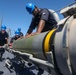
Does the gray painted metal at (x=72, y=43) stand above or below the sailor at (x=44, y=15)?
below

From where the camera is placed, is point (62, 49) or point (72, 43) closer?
point (72, 43)

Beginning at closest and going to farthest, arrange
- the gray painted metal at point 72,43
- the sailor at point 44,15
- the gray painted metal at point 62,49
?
the gray painted metal at point 72,43 → the gray painted metal at point 62,49 → the sailor at point 44,15

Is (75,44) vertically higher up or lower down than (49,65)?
higher up

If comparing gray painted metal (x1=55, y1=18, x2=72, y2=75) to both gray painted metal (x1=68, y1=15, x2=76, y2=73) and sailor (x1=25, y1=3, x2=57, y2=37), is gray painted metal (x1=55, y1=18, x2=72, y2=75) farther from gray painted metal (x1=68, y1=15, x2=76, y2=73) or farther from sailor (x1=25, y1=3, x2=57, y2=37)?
sailor (x1=25, y1=3, x2=57, y2=37)

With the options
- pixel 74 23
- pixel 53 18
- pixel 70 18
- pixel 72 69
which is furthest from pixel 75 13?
pixel 53 18

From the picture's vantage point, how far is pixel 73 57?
65.5 inches

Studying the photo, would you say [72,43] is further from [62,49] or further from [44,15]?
[44,15]

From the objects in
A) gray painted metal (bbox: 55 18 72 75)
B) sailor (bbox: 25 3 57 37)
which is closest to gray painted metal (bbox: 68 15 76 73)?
gray painted metal (bbox: 55 18 72 75)

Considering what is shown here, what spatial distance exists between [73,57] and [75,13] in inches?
21.7

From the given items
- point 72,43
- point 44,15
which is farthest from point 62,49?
point 44,15

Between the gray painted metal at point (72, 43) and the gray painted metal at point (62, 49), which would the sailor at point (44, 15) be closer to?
the gray painted metal at point (62, 49)

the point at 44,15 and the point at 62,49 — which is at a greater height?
the point at 44,15

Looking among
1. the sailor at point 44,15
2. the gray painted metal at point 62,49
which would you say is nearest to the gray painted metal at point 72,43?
the gray painted metal at point 62,49

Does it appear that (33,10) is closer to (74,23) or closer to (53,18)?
(53,18)
